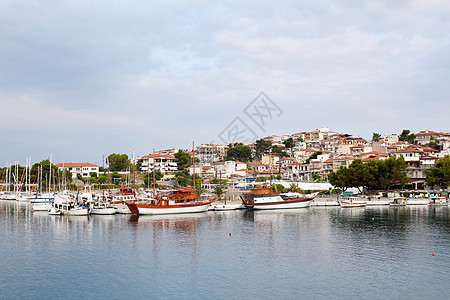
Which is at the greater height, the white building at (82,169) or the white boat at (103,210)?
the white building at (82,169)

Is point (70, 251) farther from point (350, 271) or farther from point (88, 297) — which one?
point (350, 271)

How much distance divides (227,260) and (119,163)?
289 ft

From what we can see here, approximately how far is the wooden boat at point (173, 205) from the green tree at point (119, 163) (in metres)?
55.7

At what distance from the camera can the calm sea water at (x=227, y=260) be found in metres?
20.4

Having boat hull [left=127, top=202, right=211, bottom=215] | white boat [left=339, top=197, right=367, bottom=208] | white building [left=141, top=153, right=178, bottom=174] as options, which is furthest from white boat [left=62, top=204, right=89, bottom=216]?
white building [left=141, top=153, right=178, bottom=174]

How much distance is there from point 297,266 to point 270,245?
639 centimetres

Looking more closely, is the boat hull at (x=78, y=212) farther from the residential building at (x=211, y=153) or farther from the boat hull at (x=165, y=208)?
the residential building at (x=211, y=153)

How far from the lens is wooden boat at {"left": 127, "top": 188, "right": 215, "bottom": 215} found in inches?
2034

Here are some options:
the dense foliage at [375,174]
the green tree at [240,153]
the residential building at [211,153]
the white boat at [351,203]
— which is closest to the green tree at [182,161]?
the green tree at [240,153]

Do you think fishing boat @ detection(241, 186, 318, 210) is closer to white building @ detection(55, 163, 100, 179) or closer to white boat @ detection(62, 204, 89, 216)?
white boat @ detection(62, 204, 89, 216)

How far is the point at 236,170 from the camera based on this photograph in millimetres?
111750

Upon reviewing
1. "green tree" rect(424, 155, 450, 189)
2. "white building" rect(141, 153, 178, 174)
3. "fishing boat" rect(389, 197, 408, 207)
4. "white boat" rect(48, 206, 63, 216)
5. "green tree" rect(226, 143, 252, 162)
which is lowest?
"fishing boat" rect(389, 197, 408, 207)

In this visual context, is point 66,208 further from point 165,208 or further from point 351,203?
point 351,203

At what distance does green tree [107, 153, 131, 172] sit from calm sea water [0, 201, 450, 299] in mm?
67012
